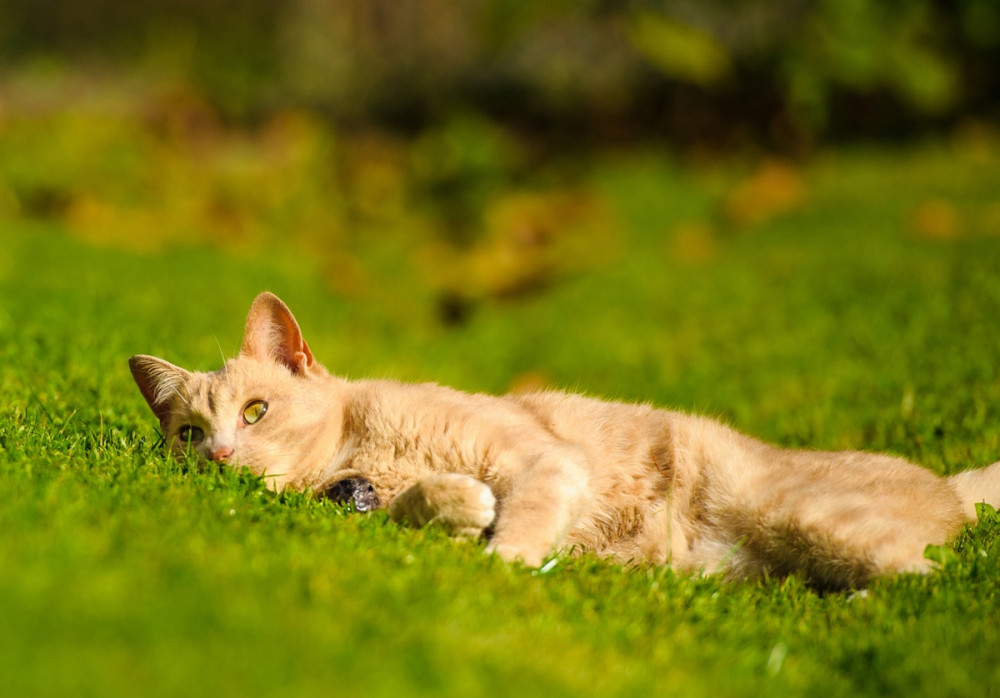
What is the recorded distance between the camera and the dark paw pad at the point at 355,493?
10.7 ft

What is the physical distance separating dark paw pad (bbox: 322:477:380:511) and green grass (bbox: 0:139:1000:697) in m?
0.24

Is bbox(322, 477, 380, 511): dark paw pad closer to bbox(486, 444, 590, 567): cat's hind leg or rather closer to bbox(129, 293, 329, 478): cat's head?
bbox(129, 293, 329, 478): cat's head

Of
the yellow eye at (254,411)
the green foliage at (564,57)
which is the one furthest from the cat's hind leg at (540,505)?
the green foliage at (564,57)

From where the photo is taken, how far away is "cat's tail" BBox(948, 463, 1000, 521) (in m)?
3.54

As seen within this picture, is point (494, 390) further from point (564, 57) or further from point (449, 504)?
point (564, 57)

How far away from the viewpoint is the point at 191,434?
353cm

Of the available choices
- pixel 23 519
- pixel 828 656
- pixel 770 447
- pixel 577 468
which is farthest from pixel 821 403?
pixel 23 519

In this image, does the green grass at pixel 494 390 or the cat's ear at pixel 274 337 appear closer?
the green grass at pixel 494 390

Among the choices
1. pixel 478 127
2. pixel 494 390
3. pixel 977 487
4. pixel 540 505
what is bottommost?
pixel 494 390

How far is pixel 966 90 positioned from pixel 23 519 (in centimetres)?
1266

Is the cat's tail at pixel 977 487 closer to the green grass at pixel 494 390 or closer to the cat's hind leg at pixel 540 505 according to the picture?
the green grass at pixel 494 390

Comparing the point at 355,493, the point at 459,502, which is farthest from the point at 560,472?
the point at 355,493

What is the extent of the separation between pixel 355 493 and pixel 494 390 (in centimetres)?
307

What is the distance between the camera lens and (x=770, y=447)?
3.61m
